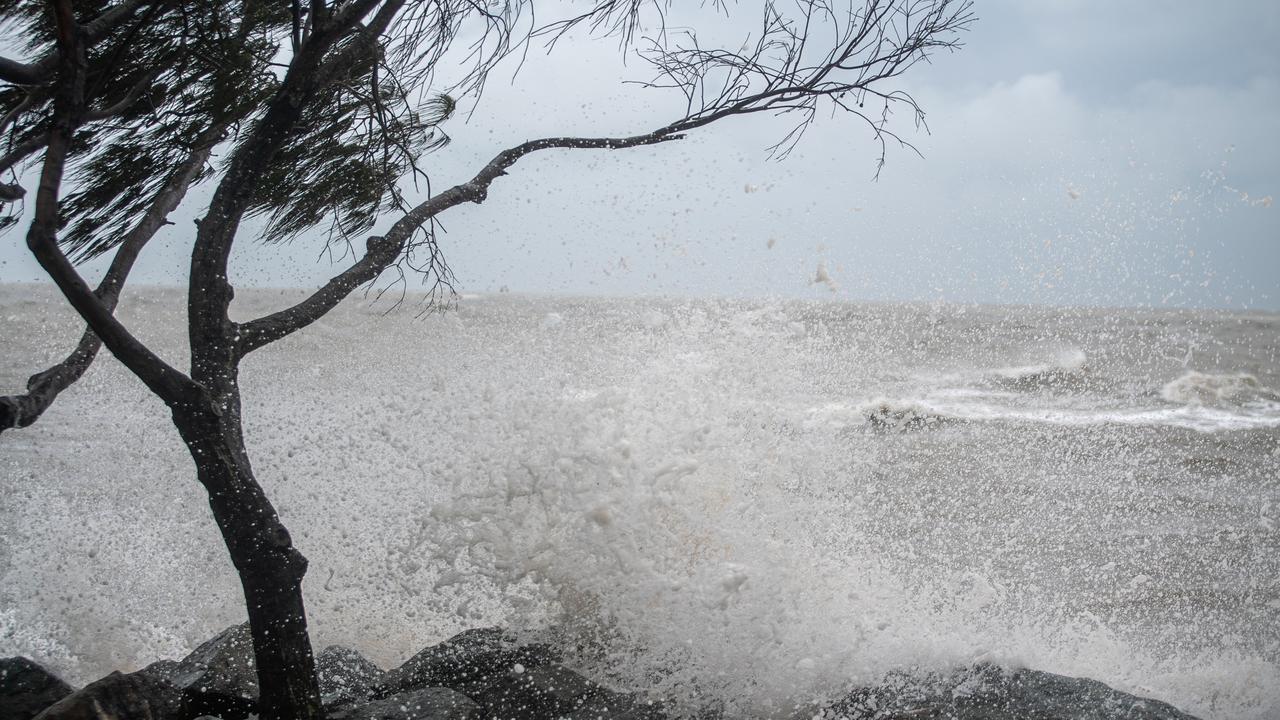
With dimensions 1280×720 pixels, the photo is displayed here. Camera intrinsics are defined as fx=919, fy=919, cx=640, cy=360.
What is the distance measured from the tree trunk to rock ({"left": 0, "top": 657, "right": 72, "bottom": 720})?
2.73 ft

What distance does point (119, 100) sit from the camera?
382 centimetres

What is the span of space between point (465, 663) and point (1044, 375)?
2213cm

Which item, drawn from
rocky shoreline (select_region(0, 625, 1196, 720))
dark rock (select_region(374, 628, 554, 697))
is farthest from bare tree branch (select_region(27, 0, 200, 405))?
dark rock (select_region(374, 628, 554, 697))

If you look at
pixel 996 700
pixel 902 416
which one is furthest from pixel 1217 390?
pixel 996 700

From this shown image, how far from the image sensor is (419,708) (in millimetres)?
3271

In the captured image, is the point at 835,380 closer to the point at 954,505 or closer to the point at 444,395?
the point at 954,505

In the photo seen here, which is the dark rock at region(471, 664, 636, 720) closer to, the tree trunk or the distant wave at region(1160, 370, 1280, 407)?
the tree trunk

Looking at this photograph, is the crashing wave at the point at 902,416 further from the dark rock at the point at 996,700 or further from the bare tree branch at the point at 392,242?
the bare tree branch at the point at 392,242

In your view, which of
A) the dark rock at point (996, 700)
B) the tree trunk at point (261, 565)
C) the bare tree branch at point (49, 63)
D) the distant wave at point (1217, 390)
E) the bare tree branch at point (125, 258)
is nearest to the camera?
the bare tree branch at point (49, 63)

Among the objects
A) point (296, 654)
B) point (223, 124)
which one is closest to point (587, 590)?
point (296, 654)

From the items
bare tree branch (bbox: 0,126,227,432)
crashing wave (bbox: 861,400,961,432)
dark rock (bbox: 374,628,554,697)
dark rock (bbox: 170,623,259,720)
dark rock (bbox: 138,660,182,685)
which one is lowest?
crashing wave (bbox: 861,400,961,432)

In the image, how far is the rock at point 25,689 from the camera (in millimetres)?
3256

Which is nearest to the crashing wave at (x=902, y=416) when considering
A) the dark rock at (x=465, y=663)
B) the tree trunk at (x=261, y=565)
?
the dark rock at (x=465, y=663)

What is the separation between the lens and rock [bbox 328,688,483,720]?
3225 millimetres
